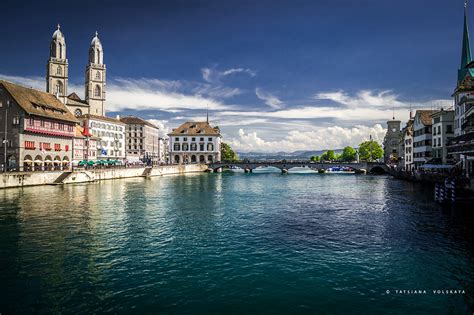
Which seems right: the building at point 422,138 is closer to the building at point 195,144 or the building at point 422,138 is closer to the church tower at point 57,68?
the building at point 195,144

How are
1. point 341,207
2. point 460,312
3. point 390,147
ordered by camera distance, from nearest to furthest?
point 460,312 < point 341,207 < point 390,147

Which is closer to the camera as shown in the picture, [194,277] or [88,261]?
[194,277]

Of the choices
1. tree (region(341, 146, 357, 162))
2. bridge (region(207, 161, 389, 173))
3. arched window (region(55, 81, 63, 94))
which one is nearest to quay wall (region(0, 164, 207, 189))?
bridge (region(207, 161, 389, 173))

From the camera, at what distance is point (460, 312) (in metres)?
13.5

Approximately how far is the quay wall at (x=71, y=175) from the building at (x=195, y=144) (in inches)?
1359

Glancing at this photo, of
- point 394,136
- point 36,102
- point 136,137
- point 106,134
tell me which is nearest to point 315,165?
point 394,136

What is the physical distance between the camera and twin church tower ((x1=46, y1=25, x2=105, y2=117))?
134 metres

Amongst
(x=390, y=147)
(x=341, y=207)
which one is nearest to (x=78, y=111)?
(x=341, y=207)

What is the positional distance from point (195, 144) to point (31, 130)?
272 ft

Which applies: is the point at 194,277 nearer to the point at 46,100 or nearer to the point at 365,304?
the point at 365,304

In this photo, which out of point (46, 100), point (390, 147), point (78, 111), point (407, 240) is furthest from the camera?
point (390, 147)

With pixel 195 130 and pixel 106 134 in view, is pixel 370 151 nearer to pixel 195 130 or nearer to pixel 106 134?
pixel 195 130

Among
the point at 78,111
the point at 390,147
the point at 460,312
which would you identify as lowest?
the point at 460,312

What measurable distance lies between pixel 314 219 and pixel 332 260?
13218 millimetres
